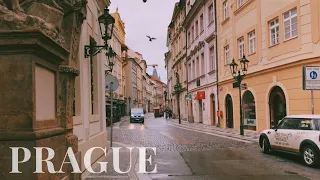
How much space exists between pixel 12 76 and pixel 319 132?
28.1 feet

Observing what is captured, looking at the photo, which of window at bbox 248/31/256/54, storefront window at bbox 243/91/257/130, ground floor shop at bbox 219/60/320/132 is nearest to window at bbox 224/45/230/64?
ground floor shop at bbox 219/60/320/132

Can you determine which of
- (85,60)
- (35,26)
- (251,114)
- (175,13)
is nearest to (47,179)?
(35,26)

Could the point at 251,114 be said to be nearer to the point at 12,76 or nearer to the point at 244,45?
the point at 244,45

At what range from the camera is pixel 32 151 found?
195 inches

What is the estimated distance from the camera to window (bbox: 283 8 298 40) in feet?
56.1

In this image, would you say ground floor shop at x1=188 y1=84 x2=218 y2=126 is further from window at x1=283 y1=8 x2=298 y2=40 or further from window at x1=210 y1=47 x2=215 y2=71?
window at x1=283 y1=8 x2=298 y2=40

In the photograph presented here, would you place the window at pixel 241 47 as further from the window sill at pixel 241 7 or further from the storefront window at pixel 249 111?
the storefront window at pixel 249 111

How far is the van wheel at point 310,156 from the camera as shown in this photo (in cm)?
1007

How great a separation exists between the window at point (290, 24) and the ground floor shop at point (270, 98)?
1595mm

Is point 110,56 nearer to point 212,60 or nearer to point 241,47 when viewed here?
point 241,47

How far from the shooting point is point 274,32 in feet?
63.9

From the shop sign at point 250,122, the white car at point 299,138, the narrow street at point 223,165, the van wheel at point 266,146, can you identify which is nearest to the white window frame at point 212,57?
the shop sign at point 250,122

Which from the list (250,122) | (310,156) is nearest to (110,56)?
(310,156)

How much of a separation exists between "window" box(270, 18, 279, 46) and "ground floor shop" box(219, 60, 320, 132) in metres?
1.62
